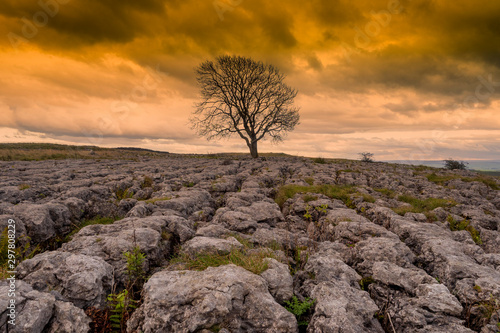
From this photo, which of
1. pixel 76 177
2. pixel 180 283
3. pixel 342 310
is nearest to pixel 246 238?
pixel 180 283

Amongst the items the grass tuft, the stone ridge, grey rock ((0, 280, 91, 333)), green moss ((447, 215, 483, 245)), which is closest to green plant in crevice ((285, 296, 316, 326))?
the stone ridge

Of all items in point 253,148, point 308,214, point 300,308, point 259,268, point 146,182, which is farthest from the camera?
point 253,148

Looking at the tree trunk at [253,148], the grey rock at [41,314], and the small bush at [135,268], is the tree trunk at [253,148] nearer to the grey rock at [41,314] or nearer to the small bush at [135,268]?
the small bush at [135,268]

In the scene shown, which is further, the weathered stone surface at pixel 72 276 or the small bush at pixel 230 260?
the small bush at pixel 230 260

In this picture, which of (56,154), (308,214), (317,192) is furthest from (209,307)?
(56,154)

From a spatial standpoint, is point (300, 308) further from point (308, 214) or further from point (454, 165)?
point (454, 165)

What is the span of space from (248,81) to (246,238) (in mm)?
37482

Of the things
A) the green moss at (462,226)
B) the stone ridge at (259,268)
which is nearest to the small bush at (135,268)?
the stone ridge at (259,268)

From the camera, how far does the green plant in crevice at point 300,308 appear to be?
4818mm

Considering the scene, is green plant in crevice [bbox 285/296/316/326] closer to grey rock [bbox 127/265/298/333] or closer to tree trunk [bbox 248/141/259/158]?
grey rock [bbox 127/265/298/333]

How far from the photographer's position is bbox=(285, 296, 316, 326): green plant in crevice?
482cm

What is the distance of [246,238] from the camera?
859 cm

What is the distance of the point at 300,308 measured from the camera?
4879 mm

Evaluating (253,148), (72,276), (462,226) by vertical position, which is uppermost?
(253,148)
